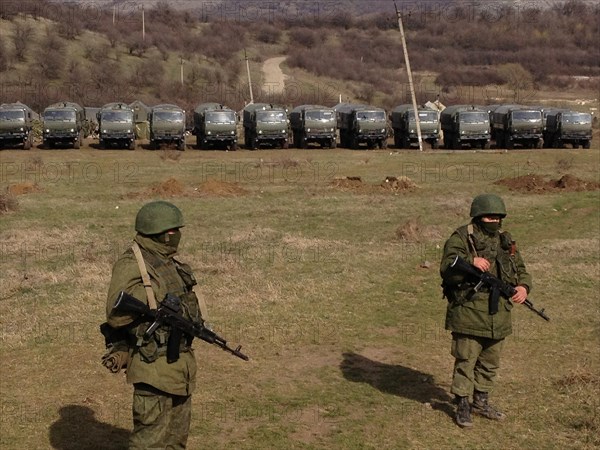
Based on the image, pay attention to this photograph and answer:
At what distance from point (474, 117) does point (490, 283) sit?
31921 millimetres

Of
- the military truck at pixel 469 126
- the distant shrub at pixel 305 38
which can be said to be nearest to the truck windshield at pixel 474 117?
the military truck at pixel 469 126

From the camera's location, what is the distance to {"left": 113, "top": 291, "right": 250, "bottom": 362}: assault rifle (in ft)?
16.2

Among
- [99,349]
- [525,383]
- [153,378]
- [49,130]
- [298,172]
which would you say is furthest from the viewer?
[49,130]

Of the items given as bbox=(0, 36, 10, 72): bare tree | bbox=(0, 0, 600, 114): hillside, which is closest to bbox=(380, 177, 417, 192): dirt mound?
bbox=(0, 0, 600, 114): hillside

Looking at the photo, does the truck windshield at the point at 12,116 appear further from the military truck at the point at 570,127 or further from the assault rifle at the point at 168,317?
the assault rifle at the point at 168,317

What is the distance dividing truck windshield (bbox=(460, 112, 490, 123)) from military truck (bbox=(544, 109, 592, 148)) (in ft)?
10.3

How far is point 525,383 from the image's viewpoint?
8.77 metres

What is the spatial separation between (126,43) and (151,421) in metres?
80.8

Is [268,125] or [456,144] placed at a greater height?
[268,125]

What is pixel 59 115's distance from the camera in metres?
36.5

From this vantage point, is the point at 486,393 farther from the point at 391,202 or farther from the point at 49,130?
the point at 49,130

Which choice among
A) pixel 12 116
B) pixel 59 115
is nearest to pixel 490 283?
pixel 12 116

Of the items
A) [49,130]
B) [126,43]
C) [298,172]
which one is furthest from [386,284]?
[126,43]

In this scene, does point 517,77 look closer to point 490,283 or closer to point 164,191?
point 164,191
